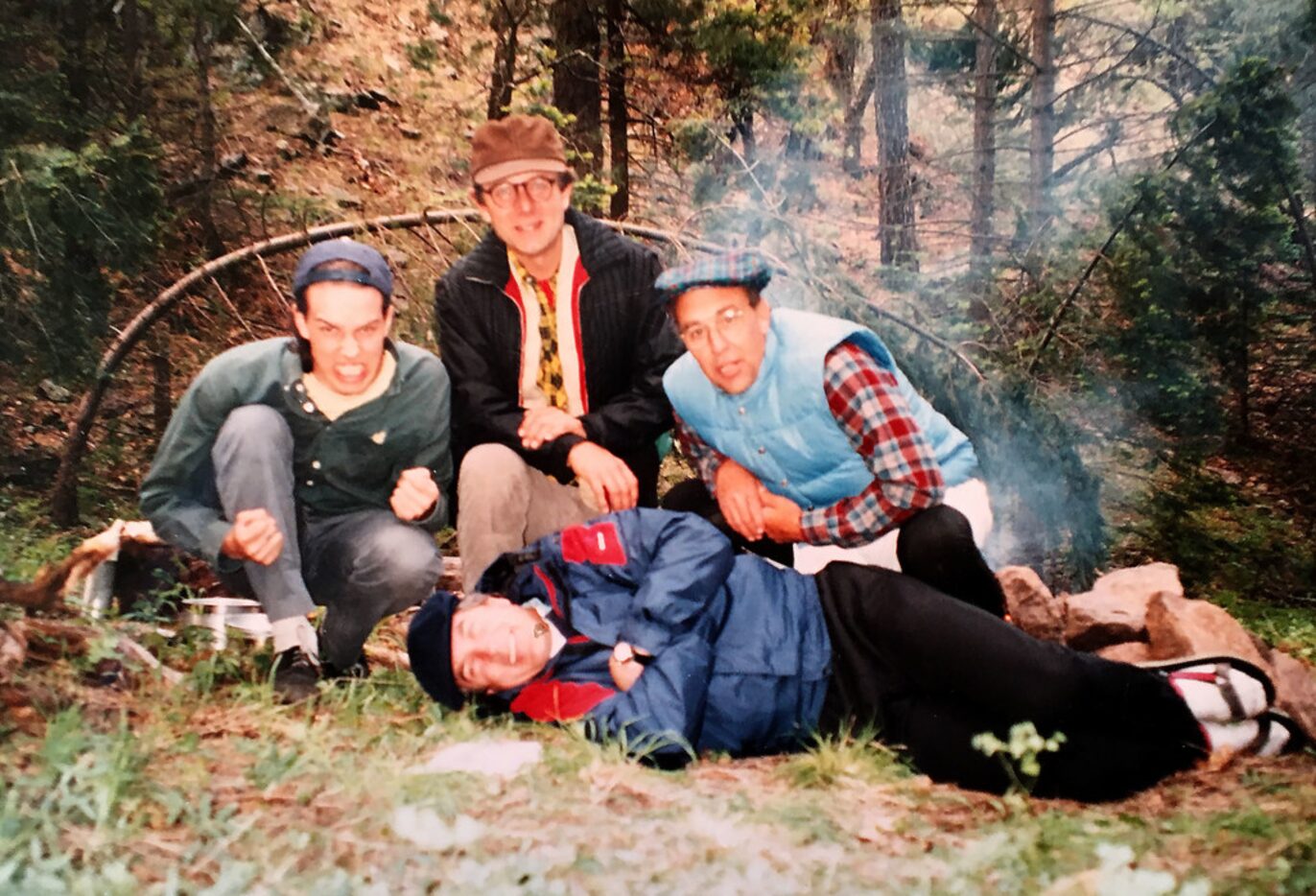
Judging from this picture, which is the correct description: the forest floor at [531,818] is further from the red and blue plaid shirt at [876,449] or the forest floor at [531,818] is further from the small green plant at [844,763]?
the red and blue plaid shirt at [876,449]

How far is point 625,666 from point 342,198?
5.89 ft

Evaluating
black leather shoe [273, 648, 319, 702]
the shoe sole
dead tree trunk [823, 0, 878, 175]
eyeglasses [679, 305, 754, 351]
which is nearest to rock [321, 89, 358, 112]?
eyeglasses [679, 305, 754, 351]

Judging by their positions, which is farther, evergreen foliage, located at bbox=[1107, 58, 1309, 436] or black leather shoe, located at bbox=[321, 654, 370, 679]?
evergreen foliage, located at bbox=[1107, 58, 1309, 436]

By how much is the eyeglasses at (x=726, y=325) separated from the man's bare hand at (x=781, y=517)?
49cm

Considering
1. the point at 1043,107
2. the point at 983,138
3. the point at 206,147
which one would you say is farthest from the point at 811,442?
the point at 206,147

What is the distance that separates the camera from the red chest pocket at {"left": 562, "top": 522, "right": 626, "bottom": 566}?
258cm

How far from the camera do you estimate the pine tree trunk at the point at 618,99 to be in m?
3.22

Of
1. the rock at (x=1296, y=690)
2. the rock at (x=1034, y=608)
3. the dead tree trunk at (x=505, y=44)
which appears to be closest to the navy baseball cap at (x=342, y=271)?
the dead tree trunk at (x=505, y=44)

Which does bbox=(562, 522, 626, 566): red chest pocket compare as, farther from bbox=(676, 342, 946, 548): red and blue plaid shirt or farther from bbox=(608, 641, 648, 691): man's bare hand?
bbox=(676, 342, 946, 548): red and blue plaid shirt

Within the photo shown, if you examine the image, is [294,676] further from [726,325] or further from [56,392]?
[726,325]

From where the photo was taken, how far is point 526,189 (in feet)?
9.80

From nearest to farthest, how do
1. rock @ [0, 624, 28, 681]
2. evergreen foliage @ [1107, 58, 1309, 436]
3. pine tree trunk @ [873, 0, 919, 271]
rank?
rock @ [0, 624, 28, 681], evergreen foliage @ [1107, 58, 1309, 436], pine tree trunk @ [873, 0, 919, 271]

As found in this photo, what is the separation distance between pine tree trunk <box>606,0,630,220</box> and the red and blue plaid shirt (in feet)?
3.55

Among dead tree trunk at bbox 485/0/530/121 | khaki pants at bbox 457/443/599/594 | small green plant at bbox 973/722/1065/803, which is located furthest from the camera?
dead tree trunk at bbox 485/0/530/121
